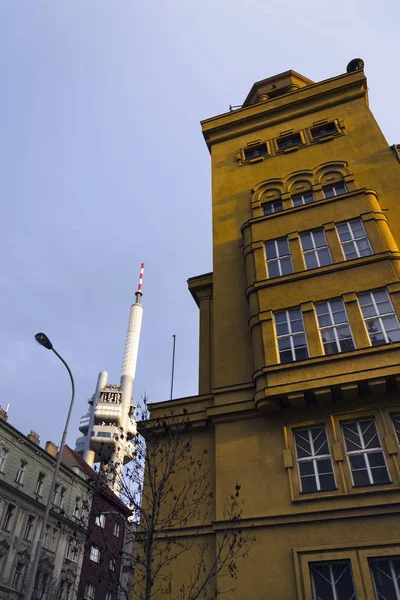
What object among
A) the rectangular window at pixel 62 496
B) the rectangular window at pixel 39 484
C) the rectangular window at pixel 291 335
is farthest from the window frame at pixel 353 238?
the rectangular window at pixel 62 496

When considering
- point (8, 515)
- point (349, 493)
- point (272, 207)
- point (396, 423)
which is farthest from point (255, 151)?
point (8, 515)

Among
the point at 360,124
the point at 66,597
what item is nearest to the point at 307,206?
the point at 360,124

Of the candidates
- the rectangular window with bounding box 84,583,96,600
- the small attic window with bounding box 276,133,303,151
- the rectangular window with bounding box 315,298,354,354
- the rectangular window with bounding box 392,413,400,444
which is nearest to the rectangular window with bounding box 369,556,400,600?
the rectangular window with bounding box 392,413,400,444

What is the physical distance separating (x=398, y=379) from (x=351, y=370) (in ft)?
4.82

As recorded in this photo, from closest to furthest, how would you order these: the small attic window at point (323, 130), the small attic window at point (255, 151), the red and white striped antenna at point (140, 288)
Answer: the small attic window at point (323, 130)
the small attic window at point (255, 151)
the red and white striped antenna at point (140, 288)

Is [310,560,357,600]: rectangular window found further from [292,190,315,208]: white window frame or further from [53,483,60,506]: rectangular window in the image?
[53,483,60,506]: rectangular window

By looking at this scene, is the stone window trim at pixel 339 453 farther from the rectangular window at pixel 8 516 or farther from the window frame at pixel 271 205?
the rectangular window at pixel 8 516

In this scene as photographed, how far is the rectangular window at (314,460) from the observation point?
14.7 meters

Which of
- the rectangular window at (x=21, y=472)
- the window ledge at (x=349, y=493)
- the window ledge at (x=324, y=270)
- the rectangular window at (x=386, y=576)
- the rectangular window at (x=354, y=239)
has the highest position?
the rectangular window at (x=21, y=472)

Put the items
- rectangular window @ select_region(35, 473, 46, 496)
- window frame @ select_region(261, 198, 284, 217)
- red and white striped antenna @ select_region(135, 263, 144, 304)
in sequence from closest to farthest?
1. window frame @ select_region(261, 198, 284, 217)
2. rectangular window @ select_region(35, 473, 46, 496)
3. red and white striped antenna @ select_region(135, 263, 144, 304)

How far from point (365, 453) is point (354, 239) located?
28.5 feet

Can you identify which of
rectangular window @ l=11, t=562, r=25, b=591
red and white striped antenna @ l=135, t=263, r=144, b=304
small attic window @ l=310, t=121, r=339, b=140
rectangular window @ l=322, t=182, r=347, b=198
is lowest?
rectangular window @ l=11, t=562, r=25, b=591

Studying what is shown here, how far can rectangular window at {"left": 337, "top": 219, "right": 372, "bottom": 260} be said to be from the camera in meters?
18.7

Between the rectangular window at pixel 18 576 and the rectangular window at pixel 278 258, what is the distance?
1242 inches
